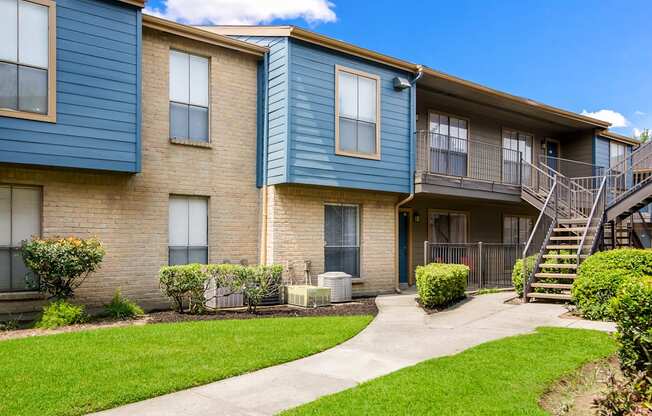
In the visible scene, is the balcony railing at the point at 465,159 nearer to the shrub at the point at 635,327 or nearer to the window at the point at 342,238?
the window at the point at 342,238

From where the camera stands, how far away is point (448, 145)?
55.8 ft

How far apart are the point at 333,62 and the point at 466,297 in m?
6.53

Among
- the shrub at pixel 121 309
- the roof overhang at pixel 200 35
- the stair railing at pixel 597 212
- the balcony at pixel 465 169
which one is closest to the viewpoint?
the shrub at pixel 121 309

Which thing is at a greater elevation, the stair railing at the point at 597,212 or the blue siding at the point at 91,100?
the blue siding at the point at 91,100

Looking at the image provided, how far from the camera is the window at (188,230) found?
11883mm

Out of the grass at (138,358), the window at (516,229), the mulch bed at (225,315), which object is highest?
→ the window at (516,229)

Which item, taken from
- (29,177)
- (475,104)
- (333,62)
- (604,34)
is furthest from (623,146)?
(29,177)

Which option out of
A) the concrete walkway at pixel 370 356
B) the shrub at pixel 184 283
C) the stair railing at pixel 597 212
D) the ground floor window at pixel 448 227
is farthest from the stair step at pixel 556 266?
the shrub at pixel 184 283

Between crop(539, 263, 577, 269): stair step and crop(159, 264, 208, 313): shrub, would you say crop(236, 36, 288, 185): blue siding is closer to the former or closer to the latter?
crop(159, 264, 208, 313): shrub

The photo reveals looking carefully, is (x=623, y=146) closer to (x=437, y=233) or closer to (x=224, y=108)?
(x=437, y=233)

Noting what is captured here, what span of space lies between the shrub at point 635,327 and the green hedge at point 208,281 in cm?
684

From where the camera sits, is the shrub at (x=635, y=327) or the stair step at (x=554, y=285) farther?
the stair step at (x=554, y=285)

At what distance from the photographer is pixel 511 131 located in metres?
20.3

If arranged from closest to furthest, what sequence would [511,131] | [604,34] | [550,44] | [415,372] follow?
[415,372], [511,131], [604,34], [550,44]
